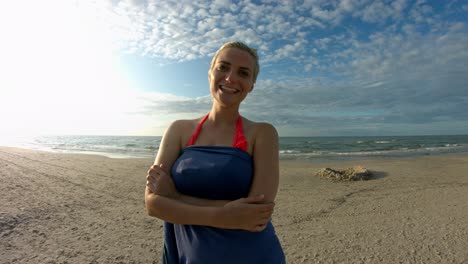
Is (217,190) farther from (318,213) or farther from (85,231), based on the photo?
(318,213)

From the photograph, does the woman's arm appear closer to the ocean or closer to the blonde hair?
the blonde hair

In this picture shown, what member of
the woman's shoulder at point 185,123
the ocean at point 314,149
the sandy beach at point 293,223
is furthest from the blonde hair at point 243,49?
the ocean at point 314,149

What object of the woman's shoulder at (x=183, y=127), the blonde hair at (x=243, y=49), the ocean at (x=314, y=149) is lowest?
the ocean at (x=314, y=149)

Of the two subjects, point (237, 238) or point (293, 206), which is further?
point (293, 206)

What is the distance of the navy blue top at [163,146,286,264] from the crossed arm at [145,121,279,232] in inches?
1.9

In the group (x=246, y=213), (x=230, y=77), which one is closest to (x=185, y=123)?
(x=230, y=77)

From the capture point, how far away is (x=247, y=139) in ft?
5.11

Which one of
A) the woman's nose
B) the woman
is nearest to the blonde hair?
the woman

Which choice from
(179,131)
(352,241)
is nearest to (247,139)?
(179,131)

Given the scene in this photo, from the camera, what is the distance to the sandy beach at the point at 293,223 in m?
4.14

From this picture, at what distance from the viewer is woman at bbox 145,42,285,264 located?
1395 millimetres

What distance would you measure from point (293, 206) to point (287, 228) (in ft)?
5.10

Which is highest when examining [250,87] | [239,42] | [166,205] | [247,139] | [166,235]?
[239,42]

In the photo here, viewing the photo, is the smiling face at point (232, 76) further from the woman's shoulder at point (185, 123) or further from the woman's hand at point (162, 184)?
the woman's hand at point (162, 184)
